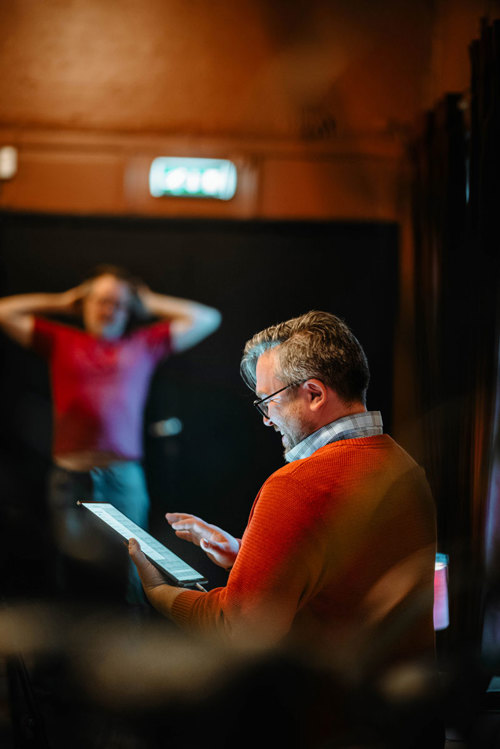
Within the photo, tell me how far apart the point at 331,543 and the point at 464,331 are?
75.0 inches

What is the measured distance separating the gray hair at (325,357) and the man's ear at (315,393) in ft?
0.04

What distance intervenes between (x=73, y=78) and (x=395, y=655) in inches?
136

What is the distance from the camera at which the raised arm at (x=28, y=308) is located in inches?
135

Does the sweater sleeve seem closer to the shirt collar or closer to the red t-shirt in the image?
the shirt collar

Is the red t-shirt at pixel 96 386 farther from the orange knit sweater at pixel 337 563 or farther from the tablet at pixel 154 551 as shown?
the orange knit sweater at pixel 337 563

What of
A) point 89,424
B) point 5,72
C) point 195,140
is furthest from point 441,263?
point 5,72

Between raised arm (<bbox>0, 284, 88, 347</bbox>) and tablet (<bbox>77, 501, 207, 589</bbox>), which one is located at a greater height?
raised arm (<bbox>0, 284, 88, 347</bbox>)

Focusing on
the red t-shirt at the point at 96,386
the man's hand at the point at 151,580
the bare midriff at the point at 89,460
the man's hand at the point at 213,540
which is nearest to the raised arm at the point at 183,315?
the red t-shirt at the point at 96,386

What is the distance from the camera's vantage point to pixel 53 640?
2936mm

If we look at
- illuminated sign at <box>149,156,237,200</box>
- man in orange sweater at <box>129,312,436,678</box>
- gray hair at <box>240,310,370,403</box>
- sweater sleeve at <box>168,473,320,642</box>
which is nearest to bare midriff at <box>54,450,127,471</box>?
illuminated sign at <box>149,156,237,200</box>

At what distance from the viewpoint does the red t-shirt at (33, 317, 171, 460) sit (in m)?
3.09

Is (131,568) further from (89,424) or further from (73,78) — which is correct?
(73,78)

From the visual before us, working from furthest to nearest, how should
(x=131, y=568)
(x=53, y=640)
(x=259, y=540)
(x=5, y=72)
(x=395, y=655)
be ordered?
1. (x=5, y=72)
2. (x=131, y=568)
3. (x=53, y=640)
4. (x=395, y=655)
5. (x=259, y=540)

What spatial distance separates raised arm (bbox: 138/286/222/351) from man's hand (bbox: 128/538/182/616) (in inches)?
84.9
